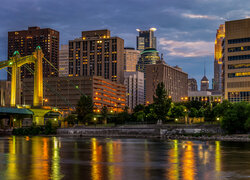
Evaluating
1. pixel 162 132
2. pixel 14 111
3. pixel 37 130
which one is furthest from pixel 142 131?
pixel 14 111

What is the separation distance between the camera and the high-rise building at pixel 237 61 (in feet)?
530

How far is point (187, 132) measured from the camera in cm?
11212

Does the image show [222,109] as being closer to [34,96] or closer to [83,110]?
[83,110]

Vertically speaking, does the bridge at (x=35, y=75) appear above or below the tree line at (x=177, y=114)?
above

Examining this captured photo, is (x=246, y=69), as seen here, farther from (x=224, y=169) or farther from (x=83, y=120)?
(x=224, y=169)

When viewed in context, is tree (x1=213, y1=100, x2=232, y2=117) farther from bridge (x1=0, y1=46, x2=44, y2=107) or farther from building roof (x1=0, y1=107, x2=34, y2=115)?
building roof (x1=0, y1=107, x2=34, y2=115)

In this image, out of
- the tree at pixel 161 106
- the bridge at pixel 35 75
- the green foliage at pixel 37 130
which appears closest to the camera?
the tree at pixel 161 106

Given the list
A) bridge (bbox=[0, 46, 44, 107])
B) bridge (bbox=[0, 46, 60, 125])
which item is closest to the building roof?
bridge (bbox=[0, 46, 60, 125])

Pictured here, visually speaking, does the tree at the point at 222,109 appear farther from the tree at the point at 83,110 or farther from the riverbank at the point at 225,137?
the tree at the point at 83,110

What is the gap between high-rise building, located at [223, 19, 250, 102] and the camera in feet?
530

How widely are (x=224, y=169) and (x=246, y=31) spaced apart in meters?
135

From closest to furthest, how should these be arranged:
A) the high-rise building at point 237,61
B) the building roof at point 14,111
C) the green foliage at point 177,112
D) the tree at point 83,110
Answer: the building roof at point 14,111 → the green foliage at point 177,112 → the tree at point 83,110 → the high-rise building at point 237,61

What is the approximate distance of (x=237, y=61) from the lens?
163000 millimetres

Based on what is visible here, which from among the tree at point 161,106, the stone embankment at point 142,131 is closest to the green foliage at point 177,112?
the tree at point 161,106
